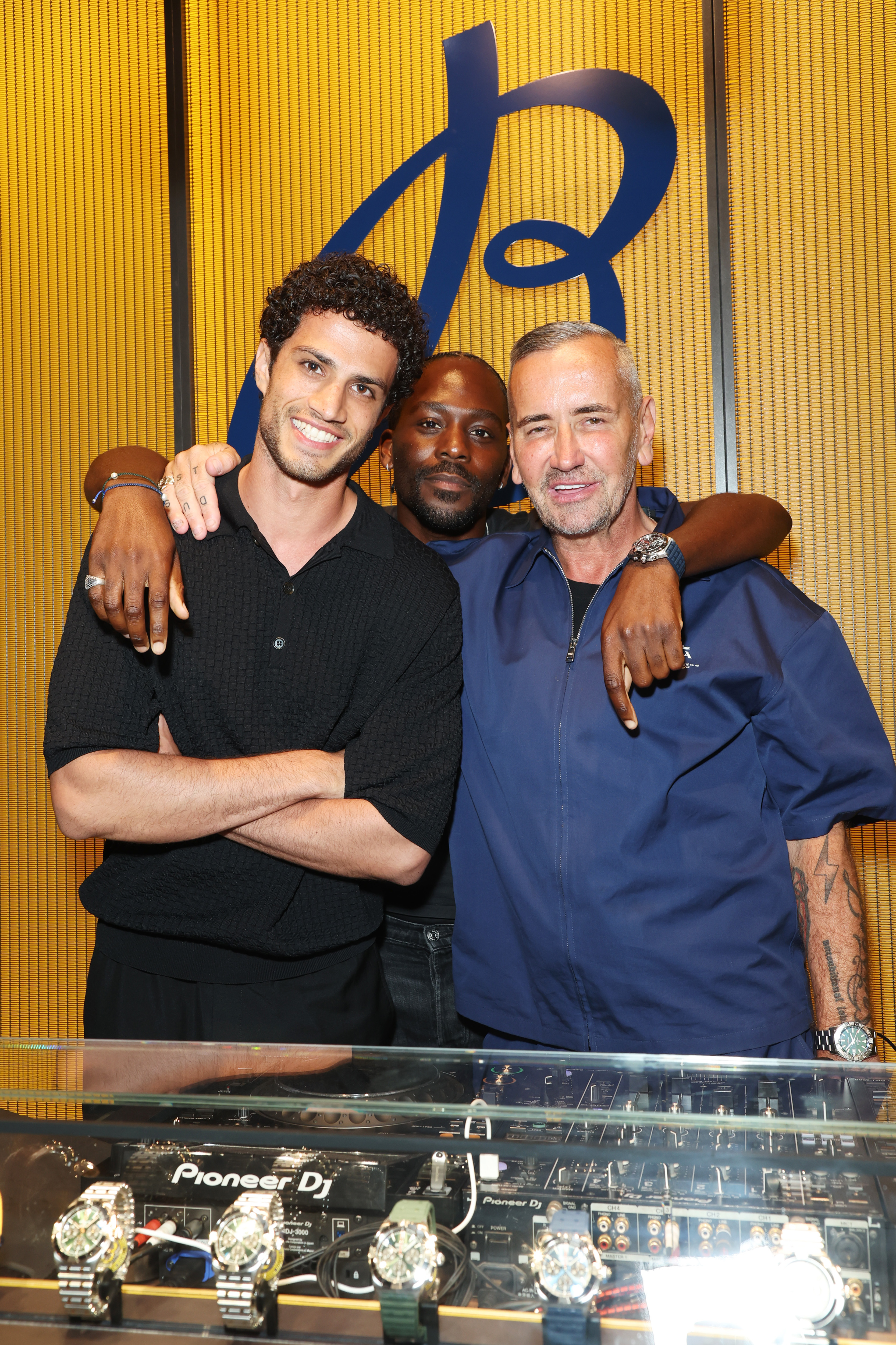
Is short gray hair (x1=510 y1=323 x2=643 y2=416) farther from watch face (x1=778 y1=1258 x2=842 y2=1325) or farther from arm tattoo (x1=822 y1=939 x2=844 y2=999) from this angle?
watch face (x1=778 y1=1258 x2=842 y2=1325)

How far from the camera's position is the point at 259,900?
5.87ft

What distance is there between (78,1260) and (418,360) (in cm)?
175

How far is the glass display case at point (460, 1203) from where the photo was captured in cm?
87

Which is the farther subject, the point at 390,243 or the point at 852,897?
the point at 390,243

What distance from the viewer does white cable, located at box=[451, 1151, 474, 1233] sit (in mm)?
954

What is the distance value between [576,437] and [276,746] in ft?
2.67

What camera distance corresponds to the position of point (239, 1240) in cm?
91

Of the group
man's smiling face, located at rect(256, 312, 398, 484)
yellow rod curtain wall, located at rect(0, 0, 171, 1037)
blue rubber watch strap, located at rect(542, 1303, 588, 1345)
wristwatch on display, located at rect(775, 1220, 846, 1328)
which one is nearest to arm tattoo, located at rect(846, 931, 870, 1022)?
wristwatch on display, located at rect(775, 1220, 846, 1328)

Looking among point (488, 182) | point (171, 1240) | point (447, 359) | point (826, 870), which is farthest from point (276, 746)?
point (488, 182)

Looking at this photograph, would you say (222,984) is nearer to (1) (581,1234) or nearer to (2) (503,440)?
(1) (581,1234)

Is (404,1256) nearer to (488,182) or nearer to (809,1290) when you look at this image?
(809,1290)

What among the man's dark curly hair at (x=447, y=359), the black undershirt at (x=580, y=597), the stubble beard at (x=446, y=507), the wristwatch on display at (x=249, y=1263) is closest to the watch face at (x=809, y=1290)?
the wristwatch on display at (x=249, y=1263)

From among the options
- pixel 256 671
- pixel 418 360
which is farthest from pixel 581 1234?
pixel 418 360

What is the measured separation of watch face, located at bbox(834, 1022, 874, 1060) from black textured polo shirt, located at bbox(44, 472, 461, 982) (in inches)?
31.4
